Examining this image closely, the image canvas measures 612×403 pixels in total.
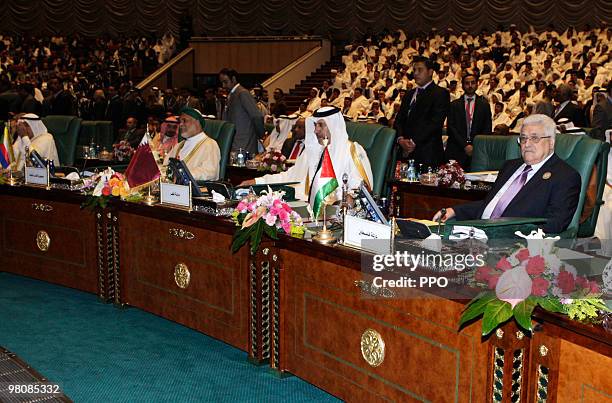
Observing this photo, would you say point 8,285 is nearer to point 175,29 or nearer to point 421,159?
point 421,159

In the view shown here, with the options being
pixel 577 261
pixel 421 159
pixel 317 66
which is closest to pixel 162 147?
pixel 421 159

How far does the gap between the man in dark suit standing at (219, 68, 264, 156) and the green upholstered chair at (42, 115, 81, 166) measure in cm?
141

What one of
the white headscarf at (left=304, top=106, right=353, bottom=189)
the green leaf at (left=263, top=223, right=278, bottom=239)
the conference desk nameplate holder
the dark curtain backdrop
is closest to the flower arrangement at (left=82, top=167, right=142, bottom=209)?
the conference desk nameplate holder

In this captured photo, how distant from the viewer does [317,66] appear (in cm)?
1839

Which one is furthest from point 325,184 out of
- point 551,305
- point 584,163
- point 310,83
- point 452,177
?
point 310,83

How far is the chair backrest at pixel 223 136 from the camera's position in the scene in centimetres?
536

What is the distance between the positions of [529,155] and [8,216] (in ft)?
11.7

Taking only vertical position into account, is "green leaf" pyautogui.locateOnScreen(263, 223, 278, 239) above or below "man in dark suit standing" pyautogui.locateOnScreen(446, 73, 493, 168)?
below

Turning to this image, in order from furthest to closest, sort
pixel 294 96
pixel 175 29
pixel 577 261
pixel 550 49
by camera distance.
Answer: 1. pixel 175 29
2. pixel 294 96
3. pixel 550 49
4. pixel 577 261

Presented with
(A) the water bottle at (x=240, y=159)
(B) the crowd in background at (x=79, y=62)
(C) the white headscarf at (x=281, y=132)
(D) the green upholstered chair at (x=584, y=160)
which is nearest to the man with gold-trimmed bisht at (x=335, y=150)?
(D) the green upholstered chair at (x=584, y=160)

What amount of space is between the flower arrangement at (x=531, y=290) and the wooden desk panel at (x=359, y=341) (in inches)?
9.2

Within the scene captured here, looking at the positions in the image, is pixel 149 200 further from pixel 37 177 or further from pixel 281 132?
pixel 281 132

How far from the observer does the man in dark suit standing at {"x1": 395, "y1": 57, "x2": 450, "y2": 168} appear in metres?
5.93

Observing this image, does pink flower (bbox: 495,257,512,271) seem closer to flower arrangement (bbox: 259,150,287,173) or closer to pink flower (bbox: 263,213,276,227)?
pink flower (bbox: 263,213,276,227)
